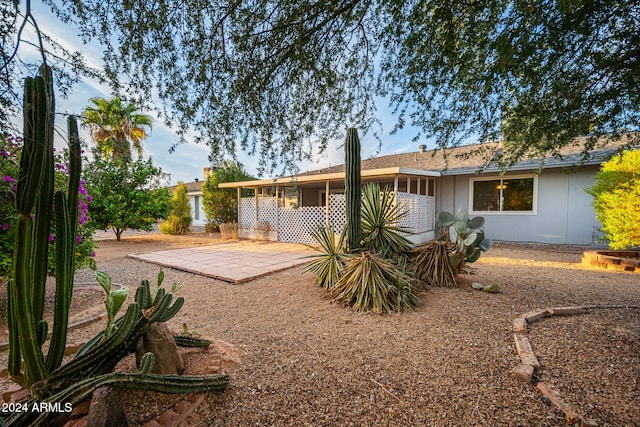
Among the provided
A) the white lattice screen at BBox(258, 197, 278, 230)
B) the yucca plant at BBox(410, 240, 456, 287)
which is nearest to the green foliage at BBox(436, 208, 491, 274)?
the yucca plant at BBox(410, 240, 456, 287)

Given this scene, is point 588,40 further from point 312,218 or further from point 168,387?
point 312,218

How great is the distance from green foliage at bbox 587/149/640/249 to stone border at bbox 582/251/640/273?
33 cm

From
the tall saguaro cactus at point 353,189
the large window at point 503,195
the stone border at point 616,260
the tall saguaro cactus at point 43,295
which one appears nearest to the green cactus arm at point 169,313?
the tall saguaro cactus at point 43,295

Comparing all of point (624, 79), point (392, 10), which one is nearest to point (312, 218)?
point (392, 10)

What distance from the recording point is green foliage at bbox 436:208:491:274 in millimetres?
4410

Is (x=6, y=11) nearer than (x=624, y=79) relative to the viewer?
Yes

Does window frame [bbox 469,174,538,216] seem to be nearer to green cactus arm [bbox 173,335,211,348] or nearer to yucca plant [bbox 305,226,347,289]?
yucca plant [bbox 305,226,347,289]

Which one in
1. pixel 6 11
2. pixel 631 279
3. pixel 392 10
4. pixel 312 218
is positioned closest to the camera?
pixel 6 11

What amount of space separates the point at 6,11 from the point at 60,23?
1.56 ft

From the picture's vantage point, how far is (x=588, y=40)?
277 centimetres

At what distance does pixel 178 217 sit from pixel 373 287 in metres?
14.3

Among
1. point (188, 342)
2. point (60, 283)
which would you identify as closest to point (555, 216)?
point (188, 342)

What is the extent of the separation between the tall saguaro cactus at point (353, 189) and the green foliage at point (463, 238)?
1558mm

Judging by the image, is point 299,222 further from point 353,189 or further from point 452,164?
point 353,189
